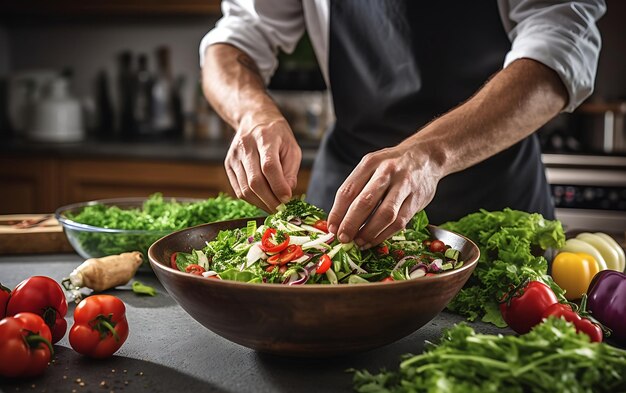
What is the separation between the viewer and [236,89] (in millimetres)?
1769

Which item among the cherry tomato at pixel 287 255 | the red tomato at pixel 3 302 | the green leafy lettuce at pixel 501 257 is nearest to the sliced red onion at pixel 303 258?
the cherry tomato at pixel 287 255

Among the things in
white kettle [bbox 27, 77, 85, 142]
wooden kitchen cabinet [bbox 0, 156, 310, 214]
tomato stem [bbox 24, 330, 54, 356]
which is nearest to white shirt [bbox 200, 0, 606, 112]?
tomato stem [bbox 24, 330, 54, 356]

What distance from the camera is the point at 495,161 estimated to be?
1.98 m

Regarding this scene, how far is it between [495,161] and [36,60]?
10.8 feet

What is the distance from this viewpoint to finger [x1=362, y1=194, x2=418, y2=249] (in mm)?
1160

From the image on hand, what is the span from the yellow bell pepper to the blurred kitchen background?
5.88 ft

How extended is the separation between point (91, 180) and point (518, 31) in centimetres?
239

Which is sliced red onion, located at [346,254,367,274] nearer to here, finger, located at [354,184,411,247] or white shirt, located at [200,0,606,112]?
finger, located at [354,184,411,247]

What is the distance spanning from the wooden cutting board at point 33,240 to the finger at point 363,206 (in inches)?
37.3

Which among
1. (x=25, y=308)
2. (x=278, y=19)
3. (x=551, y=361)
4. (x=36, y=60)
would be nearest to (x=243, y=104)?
(x=278, y=19)

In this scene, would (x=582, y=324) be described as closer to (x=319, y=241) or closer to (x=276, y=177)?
(x=319, y=241)

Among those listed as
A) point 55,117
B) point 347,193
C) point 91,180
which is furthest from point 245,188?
point 55,117

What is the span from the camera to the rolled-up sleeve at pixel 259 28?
2.04 metres

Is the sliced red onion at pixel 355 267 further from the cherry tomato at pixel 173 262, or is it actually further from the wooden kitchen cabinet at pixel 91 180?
the wooden kitchen cabinet at pixel 91 180
